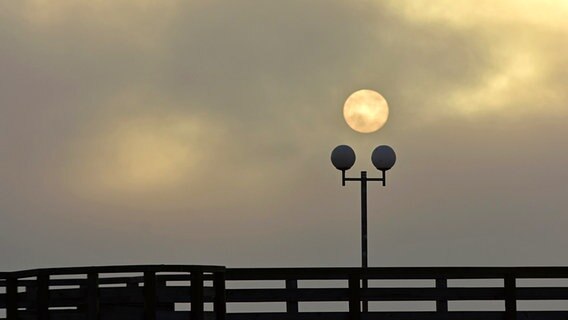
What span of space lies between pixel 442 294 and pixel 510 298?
1.17m

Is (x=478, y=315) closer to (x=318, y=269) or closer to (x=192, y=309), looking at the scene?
(x=318, y=269)

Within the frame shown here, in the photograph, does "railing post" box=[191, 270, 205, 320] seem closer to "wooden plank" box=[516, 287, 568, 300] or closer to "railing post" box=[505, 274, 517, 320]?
"railing post" box=[505, 274, 517, 320]

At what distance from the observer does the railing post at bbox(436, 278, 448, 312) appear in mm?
25938

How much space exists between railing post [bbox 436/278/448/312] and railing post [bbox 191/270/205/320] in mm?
5277

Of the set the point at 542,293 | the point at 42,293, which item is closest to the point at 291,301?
the point at 542,293

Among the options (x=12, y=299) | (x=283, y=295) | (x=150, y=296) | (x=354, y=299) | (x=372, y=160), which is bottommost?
(x=150, y=296)

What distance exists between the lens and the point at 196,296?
22.3 m

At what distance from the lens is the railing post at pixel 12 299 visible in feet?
80.1

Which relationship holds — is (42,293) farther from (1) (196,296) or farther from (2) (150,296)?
(1) (196,296)

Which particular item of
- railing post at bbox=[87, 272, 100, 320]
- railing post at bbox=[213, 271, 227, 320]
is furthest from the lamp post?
railing post at bbox=[87, 272, 100, 320]

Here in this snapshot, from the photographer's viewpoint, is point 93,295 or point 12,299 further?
point 12,299

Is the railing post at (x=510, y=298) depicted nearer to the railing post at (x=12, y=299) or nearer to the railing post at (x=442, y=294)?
the railing post at (x=442, y=294)

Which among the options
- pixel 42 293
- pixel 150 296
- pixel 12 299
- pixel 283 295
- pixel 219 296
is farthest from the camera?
pixel 283 295

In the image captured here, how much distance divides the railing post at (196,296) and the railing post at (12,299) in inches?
141
